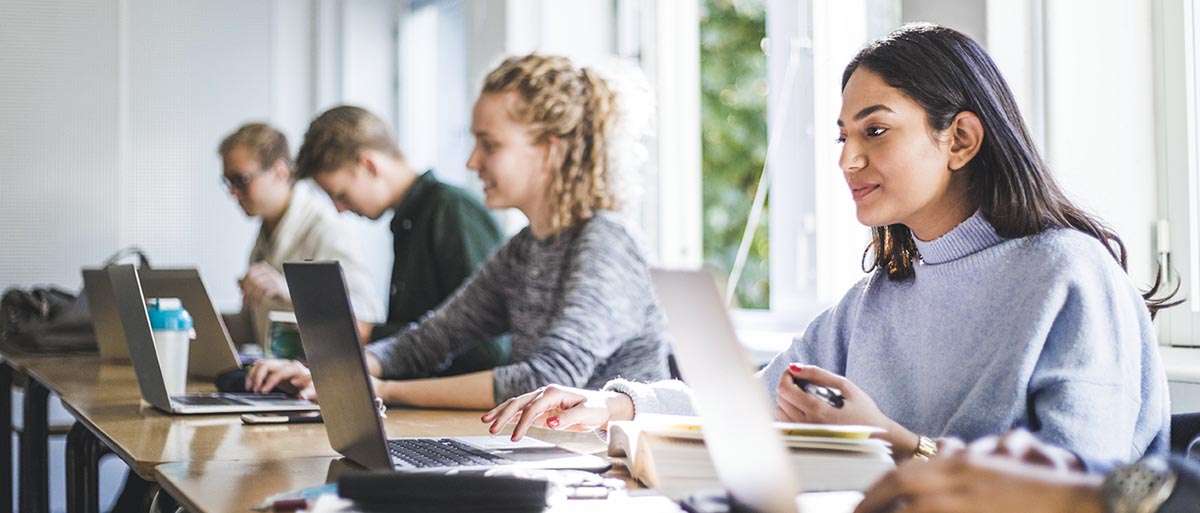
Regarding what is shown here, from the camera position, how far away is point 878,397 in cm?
151

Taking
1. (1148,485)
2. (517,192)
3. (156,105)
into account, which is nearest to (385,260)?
(156,105)

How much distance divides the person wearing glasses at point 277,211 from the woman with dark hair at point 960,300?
210 centimetres

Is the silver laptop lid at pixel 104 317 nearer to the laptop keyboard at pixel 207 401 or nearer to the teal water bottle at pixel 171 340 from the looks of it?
the teal water bottle at pixel 171 340

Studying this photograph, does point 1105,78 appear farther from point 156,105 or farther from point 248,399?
point 156,105

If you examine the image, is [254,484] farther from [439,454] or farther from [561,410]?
[561,410]

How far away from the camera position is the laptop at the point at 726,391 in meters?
0.82

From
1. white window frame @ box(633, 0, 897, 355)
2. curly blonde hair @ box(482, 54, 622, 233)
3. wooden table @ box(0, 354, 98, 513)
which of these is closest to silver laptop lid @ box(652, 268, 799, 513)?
curly blonde hair @ box(482, 54, 622, 233)

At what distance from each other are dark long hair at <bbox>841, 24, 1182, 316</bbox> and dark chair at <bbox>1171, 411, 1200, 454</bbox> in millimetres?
198

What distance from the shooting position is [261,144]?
383cm

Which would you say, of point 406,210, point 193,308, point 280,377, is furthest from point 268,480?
point 406,210

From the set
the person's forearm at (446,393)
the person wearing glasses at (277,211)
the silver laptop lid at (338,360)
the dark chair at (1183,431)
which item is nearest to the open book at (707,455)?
the silver laptop lid at (338,360)

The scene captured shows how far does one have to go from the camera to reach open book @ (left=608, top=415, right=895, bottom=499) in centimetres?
107

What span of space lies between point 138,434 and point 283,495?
0.65m

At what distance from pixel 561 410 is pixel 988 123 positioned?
63 centimetres
